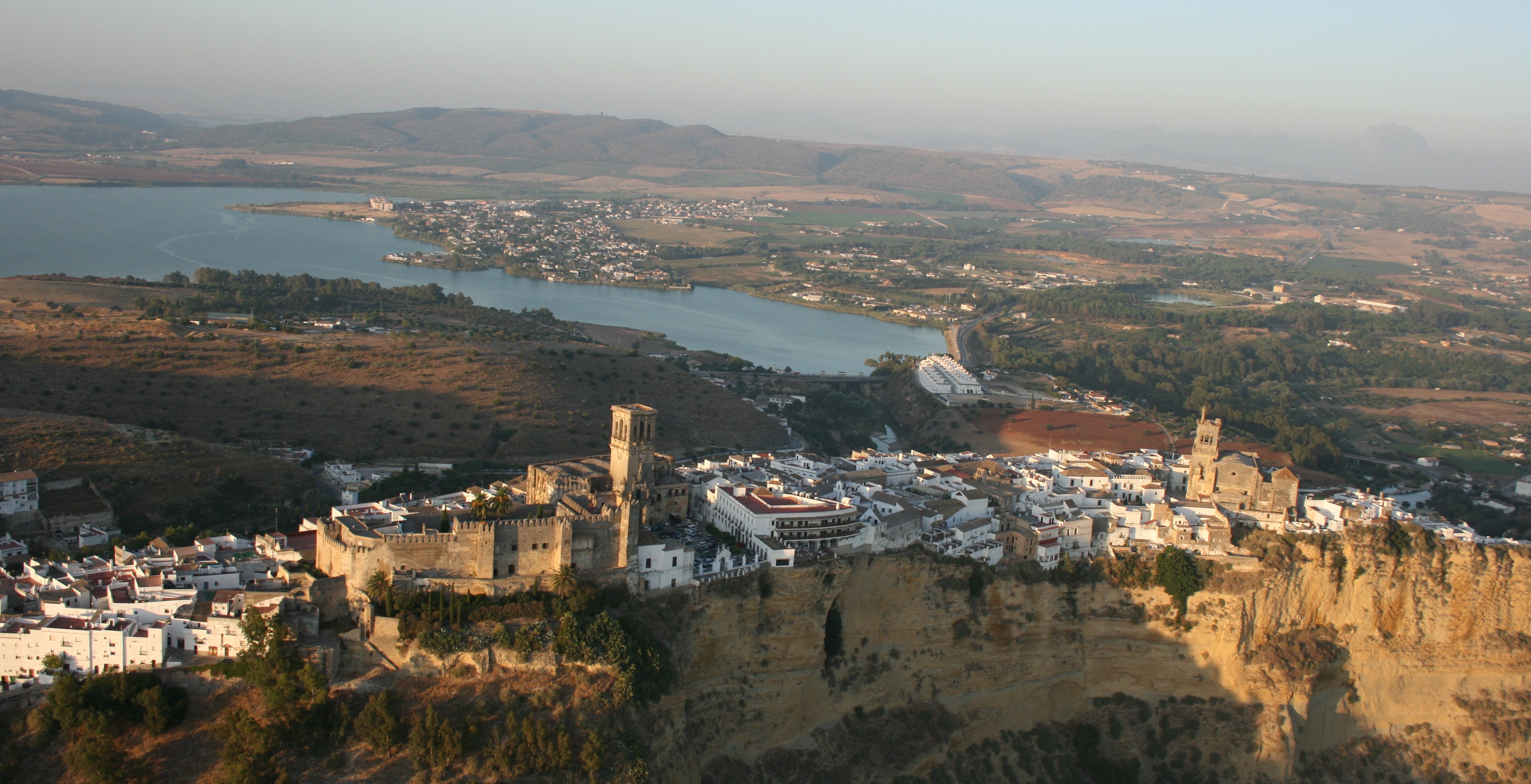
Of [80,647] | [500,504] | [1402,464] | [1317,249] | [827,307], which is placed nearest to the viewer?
[80,647]

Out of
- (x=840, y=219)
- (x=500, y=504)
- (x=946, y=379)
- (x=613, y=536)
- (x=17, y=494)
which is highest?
(x=840, y=219)

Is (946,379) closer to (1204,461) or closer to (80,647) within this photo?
(1204,461)

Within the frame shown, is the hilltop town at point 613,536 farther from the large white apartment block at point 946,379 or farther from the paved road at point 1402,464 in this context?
the large white apartment block at point 946,379

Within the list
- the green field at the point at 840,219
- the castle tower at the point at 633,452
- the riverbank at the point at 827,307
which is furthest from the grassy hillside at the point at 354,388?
the green field at the point at 840,219

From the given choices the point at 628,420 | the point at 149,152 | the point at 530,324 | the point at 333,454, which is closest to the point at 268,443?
the point at 333,454

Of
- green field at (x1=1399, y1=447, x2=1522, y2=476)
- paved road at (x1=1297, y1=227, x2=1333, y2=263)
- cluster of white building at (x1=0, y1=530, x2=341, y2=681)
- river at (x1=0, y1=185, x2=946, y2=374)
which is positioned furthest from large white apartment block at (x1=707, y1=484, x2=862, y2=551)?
paved road at (x1=1297, y1=227, x2=1333, y2=263)

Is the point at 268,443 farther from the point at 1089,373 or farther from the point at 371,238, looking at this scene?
the point at 371,238

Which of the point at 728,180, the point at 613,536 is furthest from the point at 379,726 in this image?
the point at 728,180

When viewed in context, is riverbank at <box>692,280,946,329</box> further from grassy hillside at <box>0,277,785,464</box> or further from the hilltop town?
the hilltop town
